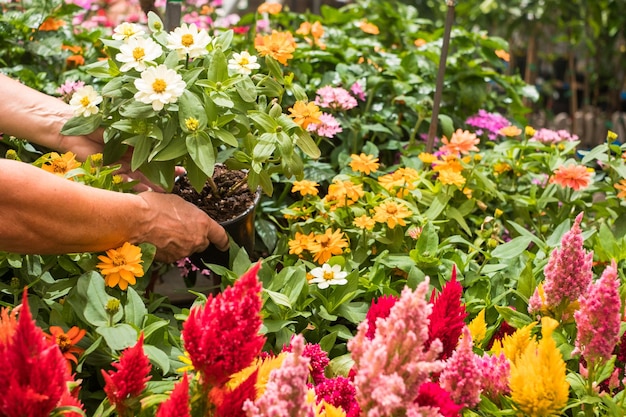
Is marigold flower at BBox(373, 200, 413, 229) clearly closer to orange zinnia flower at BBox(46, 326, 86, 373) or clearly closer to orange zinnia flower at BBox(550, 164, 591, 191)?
orange zinnia flower at BBox(550, 164, 591, 191)

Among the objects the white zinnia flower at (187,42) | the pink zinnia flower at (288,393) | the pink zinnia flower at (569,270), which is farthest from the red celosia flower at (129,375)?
the white zinnia flower at (187,42)

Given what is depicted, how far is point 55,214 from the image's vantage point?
3.89ft

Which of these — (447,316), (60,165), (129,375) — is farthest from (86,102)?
(447,316)

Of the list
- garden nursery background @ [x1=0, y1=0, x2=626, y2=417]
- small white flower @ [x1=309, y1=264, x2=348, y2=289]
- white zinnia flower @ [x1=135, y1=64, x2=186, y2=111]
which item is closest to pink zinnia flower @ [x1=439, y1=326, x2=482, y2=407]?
garden nursery background @ [x1=0, y1=0, x2=626, y2=417]

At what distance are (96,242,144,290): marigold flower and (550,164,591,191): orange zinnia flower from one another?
3.30 ft

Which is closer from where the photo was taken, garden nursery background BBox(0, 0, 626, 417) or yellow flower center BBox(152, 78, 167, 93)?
garden nursery background BBox(0, 0, 626, 417)

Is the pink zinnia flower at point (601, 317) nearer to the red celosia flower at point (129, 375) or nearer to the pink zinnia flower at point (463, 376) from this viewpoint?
the pink zinnia flower at point (463, 376)

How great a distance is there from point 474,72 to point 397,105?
0.29 metres

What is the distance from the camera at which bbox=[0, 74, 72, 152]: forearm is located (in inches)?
60.1

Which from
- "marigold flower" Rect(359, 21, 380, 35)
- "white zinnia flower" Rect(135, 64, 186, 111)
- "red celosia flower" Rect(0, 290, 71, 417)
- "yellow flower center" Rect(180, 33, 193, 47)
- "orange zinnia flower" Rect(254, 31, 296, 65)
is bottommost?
"red celosia flower" Rect(0, 290, 71, 417)

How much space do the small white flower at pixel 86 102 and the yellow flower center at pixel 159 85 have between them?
166 millimetres

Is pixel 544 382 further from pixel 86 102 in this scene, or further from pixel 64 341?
pixel 86 102

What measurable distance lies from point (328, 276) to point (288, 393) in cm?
62

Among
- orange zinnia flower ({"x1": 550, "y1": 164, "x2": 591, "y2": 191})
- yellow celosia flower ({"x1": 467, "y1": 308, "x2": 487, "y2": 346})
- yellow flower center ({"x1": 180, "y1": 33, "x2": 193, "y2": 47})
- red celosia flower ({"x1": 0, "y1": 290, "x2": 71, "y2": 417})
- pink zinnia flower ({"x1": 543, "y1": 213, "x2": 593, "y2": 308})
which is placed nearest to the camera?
red celosia flower ({"x1": 0, "y1": 290, "x2": 71, "y2": 417})
